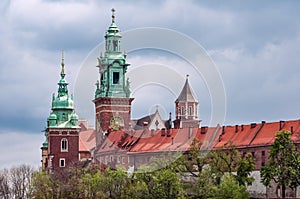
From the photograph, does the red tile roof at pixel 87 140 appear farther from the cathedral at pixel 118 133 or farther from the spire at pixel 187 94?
the spire at pixel 187 94

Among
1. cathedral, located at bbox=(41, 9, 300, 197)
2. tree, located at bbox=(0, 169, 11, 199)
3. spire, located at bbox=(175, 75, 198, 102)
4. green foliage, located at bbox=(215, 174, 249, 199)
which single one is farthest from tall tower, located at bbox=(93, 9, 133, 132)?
green foliage, located at bbox=(215, 174, 249, 199)

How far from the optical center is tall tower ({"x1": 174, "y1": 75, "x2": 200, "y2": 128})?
575 ft

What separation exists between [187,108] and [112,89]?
32734 mm

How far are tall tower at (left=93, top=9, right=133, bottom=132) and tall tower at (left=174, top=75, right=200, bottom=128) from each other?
2329 centimetres

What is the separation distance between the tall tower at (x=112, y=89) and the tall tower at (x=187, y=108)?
2329 cm

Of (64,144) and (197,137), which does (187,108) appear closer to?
(64,144)

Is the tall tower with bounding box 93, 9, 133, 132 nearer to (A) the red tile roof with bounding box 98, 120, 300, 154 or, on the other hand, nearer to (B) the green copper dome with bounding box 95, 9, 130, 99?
(B) the green copper dome with bounding box 95, 9, 130, 99

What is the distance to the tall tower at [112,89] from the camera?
491 feet

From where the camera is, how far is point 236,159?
10106 centimetres

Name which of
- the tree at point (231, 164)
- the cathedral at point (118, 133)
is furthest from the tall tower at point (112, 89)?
the tree at point (231, 164)

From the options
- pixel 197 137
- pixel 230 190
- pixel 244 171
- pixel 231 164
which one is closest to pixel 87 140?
pixel 197 137

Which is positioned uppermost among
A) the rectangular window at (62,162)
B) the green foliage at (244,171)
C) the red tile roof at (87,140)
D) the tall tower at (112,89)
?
the tall tower at (112,89)

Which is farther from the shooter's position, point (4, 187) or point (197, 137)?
point (4, 187)

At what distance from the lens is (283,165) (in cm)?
9338
